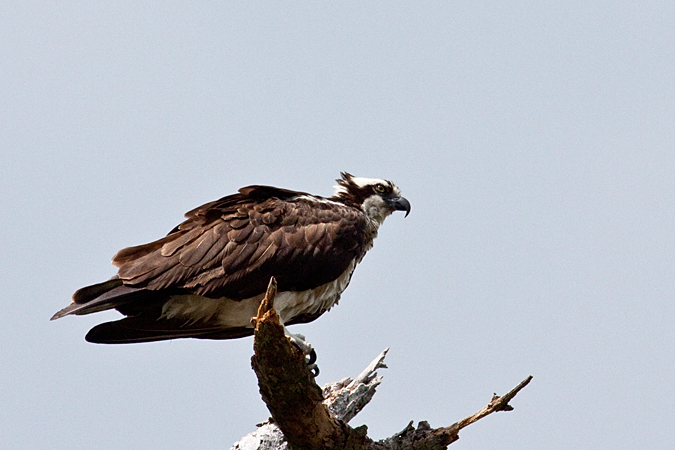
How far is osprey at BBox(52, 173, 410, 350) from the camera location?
303 inches

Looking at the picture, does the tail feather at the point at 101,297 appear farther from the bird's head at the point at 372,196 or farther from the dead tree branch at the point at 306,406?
the bird's head at the point at 372,196

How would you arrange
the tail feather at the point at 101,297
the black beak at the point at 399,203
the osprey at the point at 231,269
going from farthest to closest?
1. the black beak at the point at 399,203
2. the osprey at the point at 231,269
3. the tail feather at the point at 101,297

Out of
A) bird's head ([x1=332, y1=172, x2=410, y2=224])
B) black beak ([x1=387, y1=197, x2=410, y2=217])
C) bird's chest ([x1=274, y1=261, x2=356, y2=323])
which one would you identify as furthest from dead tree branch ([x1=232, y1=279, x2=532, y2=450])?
black beak ([x1=387, y1=197, x2=410, y2=217])

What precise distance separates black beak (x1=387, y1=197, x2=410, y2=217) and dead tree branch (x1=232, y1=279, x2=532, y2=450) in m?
2.60

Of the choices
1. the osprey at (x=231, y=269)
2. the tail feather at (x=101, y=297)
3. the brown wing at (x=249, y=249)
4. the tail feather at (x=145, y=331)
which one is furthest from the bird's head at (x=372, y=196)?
the tail feather at (x=101, y=297)

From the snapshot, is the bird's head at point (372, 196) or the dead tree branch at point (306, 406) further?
the bird's head at point (372, 196)

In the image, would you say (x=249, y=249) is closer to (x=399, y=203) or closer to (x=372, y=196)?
(x=372, y=196)

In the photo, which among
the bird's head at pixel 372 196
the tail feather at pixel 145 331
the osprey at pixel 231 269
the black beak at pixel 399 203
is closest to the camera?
the osprey at pixel 231 269

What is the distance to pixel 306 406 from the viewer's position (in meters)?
6.29

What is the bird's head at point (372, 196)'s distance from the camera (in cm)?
955

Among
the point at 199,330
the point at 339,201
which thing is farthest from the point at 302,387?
the point at 339,201

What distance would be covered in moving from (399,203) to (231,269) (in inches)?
106

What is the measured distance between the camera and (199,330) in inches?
330

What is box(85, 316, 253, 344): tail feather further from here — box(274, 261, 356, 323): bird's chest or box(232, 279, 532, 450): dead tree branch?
box(232, 279, 532, 450): dead tree branch
